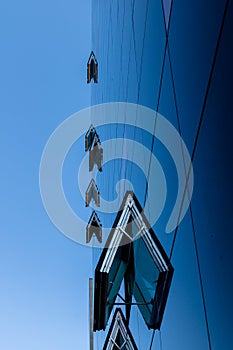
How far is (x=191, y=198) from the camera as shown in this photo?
3.92 meters

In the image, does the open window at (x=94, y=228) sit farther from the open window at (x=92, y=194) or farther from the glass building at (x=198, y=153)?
the glass building at (x=198, y=153)

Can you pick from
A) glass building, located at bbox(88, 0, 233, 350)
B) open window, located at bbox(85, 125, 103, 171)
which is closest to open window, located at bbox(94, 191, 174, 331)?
glass building, located at bbox(88, 0, 233, 350)

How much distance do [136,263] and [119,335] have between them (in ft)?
11.9

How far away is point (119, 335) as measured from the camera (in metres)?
8.81

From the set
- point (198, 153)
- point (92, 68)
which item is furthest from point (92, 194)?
point (198, 153)

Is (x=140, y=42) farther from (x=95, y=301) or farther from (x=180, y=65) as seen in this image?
(x=95, y=301)

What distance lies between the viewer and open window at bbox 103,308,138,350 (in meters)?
8.15

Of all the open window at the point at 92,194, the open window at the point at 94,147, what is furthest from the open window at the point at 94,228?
the open window at the point at 94,147

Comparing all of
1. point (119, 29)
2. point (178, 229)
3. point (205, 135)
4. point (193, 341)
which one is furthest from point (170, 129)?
point (119, 29)

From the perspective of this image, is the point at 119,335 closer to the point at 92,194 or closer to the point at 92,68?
the point at 92,194

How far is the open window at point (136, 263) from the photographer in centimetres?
454

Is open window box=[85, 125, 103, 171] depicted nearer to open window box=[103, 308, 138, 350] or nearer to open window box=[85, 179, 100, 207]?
open window box=[85, 179, 100, 207]

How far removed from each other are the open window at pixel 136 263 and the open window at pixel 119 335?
8.62 feet

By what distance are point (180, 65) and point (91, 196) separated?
13.7 metres
